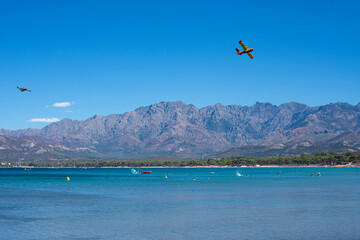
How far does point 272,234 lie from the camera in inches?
2092

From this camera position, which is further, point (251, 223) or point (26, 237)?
point (251, 223)

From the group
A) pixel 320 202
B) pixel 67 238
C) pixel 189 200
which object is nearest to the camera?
pixel 67 238

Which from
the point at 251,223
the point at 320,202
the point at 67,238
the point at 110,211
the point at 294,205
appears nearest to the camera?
the point at 67,238

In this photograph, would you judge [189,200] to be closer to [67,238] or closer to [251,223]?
[251,223]

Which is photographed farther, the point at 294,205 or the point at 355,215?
the point at 294,205

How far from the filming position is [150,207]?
274 ft

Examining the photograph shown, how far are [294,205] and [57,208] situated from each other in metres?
44.6

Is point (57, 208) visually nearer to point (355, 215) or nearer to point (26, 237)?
point (26, 237)

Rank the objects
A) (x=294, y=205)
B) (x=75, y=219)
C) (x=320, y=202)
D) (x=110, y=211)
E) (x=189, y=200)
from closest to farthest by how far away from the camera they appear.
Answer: (x=75, y=219)
(x=110, y=211)
(x=294, y=205)
(x=320, y=202)
(x=189, y=200)

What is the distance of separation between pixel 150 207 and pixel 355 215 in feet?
118

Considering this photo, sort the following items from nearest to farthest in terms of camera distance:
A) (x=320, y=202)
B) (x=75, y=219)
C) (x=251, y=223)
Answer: (x=251, y=223) → (x=75, y=219) → (x=320, y=202)

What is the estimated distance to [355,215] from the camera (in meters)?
67.9

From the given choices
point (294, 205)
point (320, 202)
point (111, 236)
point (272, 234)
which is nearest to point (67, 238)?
point (111, 236)

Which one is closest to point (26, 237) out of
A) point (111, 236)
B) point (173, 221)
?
point (111, 236)
